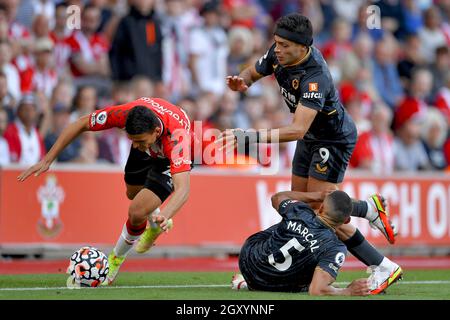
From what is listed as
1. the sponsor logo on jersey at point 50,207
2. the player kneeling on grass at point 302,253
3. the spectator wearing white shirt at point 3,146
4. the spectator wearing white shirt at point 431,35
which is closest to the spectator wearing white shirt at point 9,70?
the spectator wearing white shirt at point 3,146

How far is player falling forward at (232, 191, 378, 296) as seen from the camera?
8906 mm

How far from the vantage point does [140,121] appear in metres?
9.12

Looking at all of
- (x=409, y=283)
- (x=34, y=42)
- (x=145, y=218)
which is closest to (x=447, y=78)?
(x=34, y=42)

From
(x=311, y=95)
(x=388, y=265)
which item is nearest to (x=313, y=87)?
(x=311, y=95)

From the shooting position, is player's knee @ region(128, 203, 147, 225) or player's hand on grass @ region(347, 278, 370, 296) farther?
player's knee @ region(128, 203, 147, 225)

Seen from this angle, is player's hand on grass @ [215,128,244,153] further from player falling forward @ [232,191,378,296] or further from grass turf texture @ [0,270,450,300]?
grass turf texture @ [0,270,450,300]

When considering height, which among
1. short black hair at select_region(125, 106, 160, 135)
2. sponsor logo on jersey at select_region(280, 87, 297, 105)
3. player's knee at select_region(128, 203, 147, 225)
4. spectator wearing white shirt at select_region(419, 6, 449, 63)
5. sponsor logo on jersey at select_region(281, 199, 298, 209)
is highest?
spectator wearing white shirt at select_region(419, 6, 449, 63)

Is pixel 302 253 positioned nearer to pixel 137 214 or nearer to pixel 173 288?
pixel 173 288

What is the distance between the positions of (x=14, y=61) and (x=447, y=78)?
30.1 ft

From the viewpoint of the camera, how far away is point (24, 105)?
47.8 ft

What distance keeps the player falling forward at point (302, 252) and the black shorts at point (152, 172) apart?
1367 millimetres

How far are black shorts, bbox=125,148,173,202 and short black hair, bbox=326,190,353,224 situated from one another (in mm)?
1950

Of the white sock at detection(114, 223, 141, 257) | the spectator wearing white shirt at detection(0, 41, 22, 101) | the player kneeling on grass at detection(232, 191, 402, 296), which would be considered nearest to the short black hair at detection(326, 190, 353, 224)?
the player kneeling on grass at detection(232, 191, 402, 296)

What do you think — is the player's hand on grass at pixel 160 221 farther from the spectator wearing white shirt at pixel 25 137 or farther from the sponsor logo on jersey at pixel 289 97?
the spectator wearing white shirt at pixel 25 137
